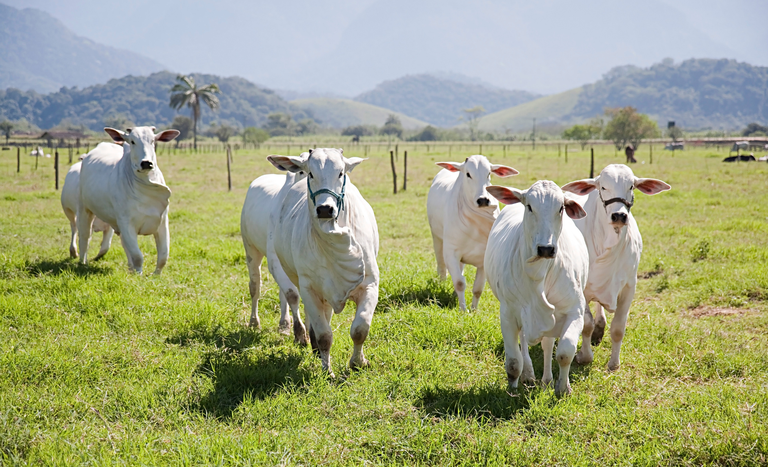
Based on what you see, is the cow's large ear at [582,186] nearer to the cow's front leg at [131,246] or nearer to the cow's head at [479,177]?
the cow's head at [479,177]

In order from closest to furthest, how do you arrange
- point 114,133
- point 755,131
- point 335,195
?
point 335,195
point 114,133
point 755,131

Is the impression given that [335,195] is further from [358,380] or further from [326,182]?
[358,380]

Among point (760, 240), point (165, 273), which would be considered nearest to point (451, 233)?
point (165, 273)

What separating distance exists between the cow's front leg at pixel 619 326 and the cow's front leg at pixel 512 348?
1231 mm

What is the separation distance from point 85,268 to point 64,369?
364 cm

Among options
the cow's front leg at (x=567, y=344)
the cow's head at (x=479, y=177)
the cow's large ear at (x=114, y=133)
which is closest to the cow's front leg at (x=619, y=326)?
the cow's front leg at (x=567, y=344)

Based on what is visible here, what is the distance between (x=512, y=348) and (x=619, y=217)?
4.80ft

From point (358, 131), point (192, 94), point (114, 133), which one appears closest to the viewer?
point (114, 133)

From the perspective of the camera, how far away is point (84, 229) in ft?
29.9

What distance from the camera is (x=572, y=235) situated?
4.79 metres

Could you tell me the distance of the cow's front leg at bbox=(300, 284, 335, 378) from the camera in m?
4.91

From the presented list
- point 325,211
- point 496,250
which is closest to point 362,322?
point 325,211

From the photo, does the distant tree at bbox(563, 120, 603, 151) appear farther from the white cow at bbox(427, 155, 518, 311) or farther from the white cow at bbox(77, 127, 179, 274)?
the white cow at bbox(77, 127, 179, 274)

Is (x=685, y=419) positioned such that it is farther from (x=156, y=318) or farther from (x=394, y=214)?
(x=394, y=214)
